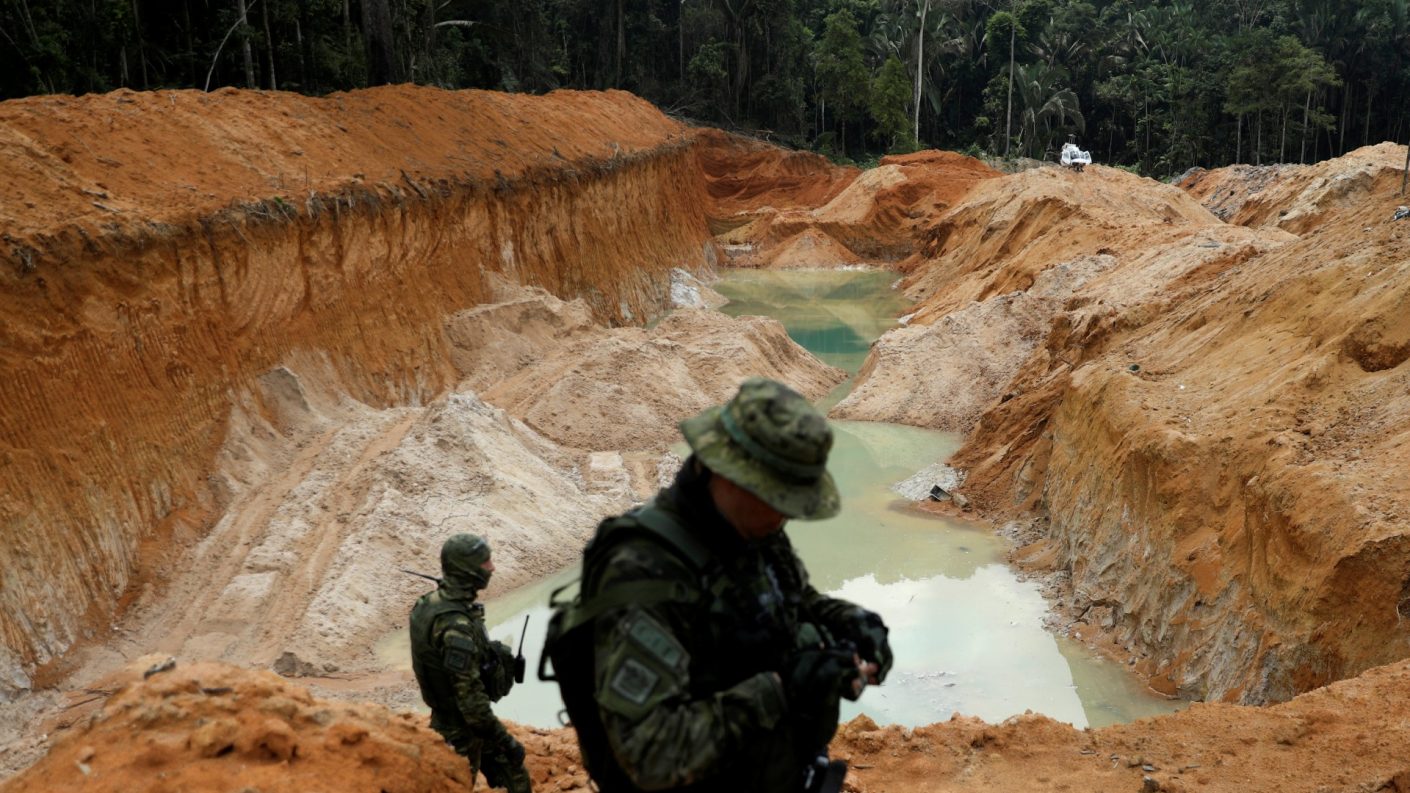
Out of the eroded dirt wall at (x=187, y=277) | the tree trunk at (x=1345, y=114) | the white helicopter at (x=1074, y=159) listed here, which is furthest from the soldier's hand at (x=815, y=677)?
the tree trunk at (x=1345, y=114)

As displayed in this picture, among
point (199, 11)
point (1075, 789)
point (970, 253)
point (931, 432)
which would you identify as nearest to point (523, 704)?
point (1075, 789)

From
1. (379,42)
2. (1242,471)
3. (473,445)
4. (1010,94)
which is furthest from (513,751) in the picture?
(1010,94)

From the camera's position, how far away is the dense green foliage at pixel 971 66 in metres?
42.7

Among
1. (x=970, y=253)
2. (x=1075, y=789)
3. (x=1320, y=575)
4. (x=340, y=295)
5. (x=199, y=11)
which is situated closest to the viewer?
(x=1075, y=789)

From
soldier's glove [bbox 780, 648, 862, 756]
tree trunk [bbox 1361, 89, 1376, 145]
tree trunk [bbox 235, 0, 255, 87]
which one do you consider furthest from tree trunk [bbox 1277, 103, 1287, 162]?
soldier's glove [bbox 780, 648, 862, 756]

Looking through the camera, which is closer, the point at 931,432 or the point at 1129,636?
the point at 1129,636

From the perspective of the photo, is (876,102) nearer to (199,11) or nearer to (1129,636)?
(199,11)

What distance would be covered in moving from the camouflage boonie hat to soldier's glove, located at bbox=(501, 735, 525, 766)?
9.95ft

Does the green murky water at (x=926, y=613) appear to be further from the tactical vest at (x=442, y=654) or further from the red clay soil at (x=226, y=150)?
the red clay soil at (x=226, y=150)

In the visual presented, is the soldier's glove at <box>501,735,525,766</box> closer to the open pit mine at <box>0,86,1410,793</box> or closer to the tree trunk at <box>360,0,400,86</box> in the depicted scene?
the open pit mine at <box>0,86,1410,793</box>

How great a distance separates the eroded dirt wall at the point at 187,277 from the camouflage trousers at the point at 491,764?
18.7ft

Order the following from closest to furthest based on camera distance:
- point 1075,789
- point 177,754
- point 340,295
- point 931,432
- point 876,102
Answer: point 177,754
point 1075,789
point 340,295
point 931,432
point 876,102

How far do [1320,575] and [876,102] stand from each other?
1908 inches

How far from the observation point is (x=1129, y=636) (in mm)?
10133
